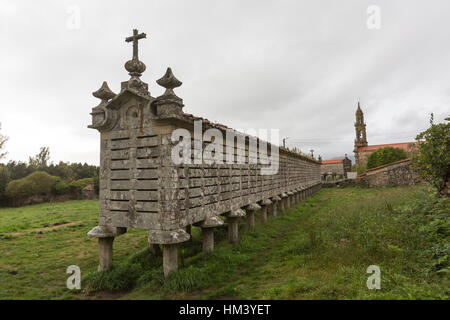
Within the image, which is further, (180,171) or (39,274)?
(39,274)

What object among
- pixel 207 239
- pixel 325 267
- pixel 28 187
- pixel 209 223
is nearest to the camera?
pixel 325 267

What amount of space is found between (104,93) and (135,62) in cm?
113

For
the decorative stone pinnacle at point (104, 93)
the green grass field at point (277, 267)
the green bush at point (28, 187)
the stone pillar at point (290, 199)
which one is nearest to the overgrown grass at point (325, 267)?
the green grass field at point (277, 267)

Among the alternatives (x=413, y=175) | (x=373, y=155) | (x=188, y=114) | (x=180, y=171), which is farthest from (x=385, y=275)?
(x=373, y=155)

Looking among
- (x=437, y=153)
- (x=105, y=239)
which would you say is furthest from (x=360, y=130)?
(x=105, y=239)

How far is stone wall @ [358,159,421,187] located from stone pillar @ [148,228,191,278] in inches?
994

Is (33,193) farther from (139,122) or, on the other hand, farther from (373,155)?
(373,155)

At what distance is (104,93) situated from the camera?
625 centimetres

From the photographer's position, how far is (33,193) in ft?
93.8

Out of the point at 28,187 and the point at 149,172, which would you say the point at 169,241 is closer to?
the point at 149,172

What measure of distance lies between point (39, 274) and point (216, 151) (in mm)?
5767

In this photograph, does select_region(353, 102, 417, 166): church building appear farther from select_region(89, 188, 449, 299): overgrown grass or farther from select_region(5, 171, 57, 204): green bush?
select_region(5, 171, 57, 204): green bush

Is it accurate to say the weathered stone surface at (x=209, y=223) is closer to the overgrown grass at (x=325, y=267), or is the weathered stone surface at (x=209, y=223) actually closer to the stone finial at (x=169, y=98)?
the overgrown grass at (x=325, y=267)

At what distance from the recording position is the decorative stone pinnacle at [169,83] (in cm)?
542
